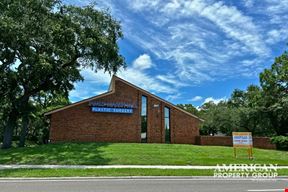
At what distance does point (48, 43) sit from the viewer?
845 inches

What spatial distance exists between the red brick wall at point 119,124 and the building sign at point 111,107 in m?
0.37

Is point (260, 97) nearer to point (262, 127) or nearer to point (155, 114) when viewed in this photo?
point (262, 127)

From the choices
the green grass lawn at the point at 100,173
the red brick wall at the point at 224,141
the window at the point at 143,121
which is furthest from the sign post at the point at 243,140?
the window at the point at 143,121

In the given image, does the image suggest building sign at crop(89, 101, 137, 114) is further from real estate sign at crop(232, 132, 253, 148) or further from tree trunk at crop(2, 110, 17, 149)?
real estate sign at crop(232, 132, 253, 148)

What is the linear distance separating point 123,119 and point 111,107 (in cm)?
191

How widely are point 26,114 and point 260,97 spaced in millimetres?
32508

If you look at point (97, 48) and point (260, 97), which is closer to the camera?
point (97, 48)

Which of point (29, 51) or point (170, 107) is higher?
point (29, 51)

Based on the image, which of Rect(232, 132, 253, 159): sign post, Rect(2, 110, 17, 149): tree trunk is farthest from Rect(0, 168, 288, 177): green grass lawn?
Rect(2, 110, 17, 149): tree trunk

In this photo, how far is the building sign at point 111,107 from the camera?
90.6 feet

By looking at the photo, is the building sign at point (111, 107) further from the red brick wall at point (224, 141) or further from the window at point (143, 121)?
the red brick wall at point (224, 141)

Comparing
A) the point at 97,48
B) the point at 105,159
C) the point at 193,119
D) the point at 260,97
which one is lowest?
the point at 105,159

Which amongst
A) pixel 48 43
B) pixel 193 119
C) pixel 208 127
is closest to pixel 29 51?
pixel 48 43

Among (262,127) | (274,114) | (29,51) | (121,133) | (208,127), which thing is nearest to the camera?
(29,51)
